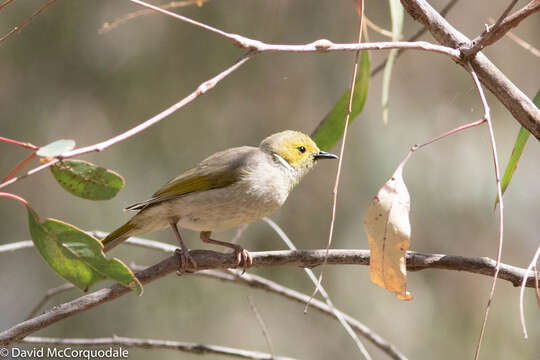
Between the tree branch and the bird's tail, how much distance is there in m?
1.82

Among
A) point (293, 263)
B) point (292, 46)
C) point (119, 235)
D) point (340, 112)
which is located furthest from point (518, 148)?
point (119, 235)

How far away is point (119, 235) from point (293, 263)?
126cm

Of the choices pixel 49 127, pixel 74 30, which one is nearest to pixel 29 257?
pixel 49 127

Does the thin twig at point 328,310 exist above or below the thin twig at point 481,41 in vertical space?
below

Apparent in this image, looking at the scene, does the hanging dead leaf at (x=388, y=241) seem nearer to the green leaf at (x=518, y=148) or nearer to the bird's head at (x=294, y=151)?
the green leaf at (x=518, y=148)

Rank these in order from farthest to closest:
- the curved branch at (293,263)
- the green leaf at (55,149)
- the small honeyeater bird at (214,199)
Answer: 1. the small honeyeater bird at (214,199)
2. the curved branch at (293,263)
3. the green leaf at (55,149)

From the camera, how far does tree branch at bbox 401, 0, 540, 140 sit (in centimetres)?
180

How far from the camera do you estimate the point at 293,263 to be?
216cm

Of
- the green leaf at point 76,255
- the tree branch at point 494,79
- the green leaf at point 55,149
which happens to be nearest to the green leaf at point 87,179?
the green leaf at point 76,255

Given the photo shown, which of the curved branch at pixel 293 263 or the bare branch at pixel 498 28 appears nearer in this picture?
the bare branch at pixel 498 28

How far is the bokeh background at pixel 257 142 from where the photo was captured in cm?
508

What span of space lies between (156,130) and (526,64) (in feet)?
10.4

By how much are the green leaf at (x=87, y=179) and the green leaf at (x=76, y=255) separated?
4.5 inches

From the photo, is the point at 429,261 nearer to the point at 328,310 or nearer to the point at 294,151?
the point at 328,310
